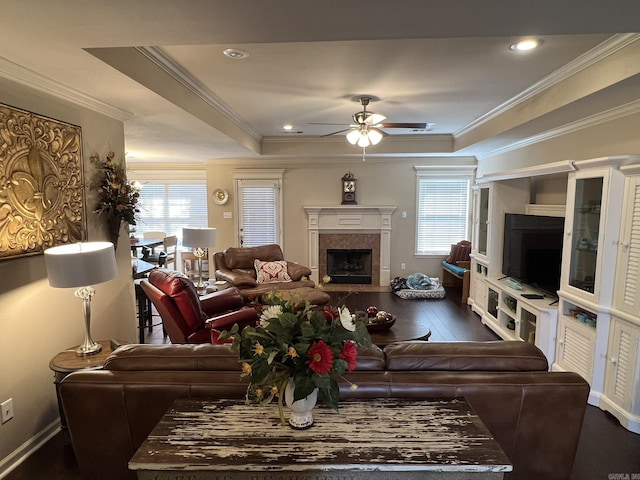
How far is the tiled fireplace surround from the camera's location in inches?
271

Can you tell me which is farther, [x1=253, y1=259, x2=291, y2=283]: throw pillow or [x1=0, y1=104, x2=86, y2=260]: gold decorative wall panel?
[x1=253, y1=259, x2=291, y2=283]: throw pillow

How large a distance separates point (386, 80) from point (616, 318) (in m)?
2.65

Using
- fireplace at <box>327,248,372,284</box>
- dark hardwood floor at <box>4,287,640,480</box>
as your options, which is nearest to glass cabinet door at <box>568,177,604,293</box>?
dark hardwood floor at <box>4,287,640,480</box>

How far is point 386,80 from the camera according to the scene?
3236 mm

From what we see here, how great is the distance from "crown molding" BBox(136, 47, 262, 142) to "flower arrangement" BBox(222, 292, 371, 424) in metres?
2.12

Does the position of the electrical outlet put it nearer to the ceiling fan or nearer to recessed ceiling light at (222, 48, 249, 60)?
recessed ceiling light at (222, 48, 249, 60)

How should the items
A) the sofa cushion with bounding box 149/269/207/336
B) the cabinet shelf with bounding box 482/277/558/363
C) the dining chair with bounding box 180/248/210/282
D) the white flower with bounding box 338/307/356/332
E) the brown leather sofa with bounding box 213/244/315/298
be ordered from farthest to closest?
the dining chair with bounding box 180/248/210/282
the brown leather sofa with bounding box 213/244/315/298
the cabinet shelf with bounding box 482/277/558/363
the sofa cushion with bounding box 149/269/207/336
the white flower with bounding box 338/307/356/332

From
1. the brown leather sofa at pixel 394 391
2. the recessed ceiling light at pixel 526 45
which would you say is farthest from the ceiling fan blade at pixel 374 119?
the brown leather sofa at pixel 394 391

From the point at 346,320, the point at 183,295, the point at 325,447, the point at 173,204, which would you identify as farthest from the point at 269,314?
the point at 173,204

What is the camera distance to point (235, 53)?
8.52 feet

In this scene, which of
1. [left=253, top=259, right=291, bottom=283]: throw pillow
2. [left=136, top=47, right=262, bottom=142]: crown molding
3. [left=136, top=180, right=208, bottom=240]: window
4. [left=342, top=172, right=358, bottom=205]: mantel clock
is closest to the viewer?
[left=136, top=47, right=262, bottom=142]: crown molding

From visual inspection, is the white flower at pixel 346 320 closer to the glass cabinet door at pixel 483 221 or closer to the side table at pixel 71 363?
the side table at pixel 71 363

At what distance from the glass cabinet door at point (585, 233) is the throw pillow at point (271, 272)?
11.7 feet

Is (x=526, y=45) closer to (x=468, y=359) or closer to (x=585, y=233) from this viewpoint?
(x=585, y=233)
